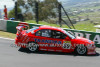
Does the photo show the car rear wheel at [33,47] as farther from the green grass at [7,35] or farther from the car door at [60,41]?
the green grass at [7,35]

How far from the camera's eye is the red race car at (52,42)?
10.4 m

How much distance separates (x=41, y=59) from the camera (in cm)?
929

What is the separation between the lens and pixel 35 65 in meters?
8.27

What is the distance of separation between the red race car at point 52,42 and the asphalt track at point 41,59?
32 centimetres

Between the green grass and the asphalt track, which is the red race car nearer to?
the asphalt track

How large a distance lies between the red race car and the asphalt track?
1.06 ft

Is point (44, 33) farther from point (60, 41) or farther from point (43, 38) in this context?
point (60, 41)

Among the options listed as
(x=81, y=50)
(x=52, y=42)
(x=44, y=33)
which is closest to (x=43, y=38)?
(x=44, y=33)

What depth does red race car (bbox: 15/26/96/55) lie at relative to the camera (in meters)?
10.4

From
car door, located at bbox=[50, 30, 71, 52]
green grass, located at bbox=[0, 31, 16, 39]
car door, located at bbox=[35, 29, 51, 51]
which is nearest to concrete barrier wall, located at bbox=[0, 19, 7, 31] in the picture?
green grass, located at bbox=[0, 31, 16, 39]

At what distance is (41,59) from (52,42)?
1402 millimetres

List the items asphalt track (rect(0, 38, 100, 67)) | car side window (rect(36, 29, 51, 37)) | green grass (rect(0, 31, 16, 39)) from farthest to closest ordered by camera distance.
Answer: green grass (rect(0, 31, 16, 39)), car side window (rect(36, 29, 51, 37)), asphalt track (rect(0, 38, 100, 67))

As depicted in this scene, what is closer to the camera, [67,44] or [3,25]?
[67,44]

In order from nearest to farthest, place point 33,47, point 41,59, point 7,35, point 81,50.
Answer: point 41,59
point 33,47
point 81,50
point 7,35
